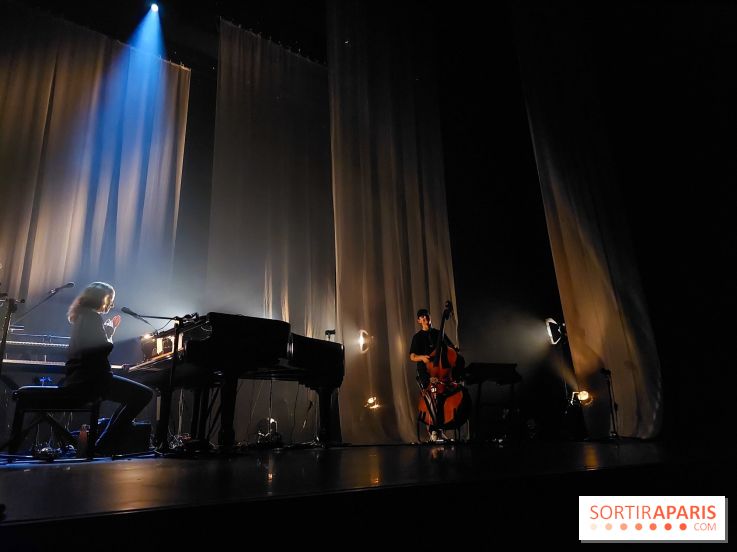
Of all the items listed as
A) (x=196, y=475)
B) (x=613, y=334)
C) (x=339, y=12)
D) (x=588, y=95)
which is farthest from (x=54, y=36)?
(x=613, y=334)

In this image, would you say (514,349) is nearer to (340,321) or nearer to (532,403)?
(532,403)

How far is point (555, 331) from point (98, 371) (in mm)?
4581

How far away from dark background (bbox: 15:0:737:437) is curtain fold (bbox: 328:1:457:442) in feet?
1.13

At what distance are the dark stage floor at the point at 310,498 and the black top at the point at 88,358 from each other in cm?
143

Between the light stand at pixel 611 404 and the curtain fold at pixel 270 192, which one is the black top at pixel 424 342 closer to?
the curtain fold at pixel 270 192

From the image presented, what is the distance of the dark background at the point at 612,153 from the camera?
4.59 m

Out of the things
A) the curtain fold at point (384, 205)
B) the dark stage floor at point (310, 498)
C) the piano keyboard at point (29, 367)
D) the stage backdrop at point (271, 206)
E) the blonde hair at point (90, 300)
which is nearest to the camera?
the dark stage floor at point (310, 498)

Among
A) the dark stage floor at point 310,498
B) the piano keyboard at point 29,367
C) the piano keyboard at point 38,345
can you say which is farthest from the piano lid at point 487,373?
the piano keyboard at point 38,345

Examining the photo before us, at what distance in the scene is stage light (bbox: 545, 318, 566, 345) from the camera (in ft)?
17.9

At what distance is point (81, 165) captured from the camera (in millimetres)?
4734

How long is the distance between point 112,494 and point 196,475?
49 cm

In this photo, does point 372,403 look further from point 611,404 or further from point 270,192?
point 270,192

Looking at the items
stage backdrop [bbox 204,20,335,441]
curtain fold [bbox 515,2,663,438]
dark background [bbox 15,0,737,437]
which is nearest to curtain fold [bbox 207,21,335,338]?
stage backdrop [bbox 204,20,335,441]

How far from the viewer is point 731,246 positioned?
4527mm
